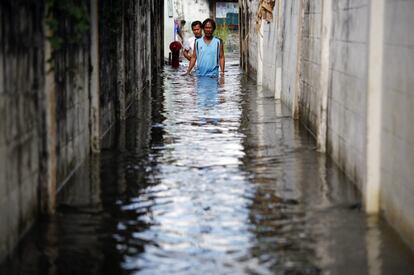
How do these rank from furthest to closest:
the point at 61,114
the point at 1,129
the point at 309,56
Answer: the point at 309,56, the point at 61,114, the point at 1,129

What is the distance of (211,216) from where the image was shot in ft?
27.4

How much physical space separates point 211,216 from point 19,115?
1984 mm

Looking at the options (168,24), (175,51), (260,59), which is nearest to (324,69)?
(260,59)

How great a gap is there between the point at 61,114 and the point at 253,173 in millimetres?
2290

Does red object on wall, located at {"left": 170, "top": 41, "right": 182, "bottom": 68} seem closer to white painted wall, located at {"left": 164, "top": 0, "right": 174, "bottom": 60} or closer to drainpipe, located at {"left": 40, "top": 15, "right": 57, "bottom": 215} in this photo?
white painted wall, located at {"left": 164, "top": 0, "right": 174, "bottom": 60}

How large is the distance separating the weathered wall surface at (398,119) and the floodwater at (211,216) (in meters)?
0.25

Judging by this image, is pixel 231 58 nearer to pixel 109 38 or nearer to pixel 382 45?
pixel 109 38

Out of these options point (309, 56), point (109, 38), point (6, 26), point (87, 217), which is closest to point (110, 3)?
point (109, 38)

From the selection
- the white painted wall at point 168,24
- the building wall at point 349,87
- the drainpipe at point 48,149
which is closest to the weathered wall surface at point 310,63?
the building wall at point 349,87

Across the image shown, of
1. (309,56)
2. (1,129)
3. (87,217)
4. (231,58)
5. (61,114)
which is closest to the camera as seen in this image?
(1,129)

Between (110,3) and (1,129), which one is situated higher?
(110,3)

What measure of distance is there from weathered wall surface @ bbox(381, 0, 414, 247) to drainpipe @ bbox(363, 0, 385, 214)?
154 millimetres

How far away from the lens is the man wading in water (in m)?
24.4

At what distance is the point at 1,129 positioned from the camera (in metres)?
6.70
